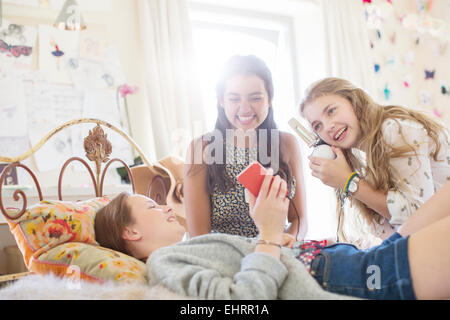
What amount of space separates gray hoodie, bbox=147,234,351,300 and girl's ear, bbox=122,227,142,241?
179 mm

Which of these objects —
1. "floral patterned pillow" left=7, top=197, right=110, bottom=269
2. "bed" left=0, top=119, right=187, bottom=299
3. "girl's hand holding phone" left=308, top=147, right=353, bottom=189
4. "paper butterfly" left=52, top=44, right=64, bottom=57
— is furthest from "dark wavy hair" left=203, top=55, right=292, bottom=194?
"paper butterfly" left=52, top=44, right=64, bottom=57

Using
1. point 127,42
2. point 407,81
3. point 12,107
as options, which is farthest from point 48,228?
point 407,81

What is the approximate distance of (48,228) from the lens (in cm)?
103

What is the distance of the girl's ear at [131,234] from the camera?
104 centimetres

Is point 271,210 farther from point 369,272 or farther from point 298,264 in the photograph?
point 369,272

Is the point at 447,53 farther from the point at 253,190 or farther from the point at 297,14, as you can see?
the point at 253,190

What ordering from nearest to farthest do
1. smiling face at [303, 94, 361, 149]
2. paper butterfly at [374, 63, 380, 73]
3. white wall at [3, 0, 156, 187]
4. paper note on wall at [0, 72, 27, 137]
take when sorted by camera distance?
smiling face at [303, 94, 361, 149] < paper note on wall at [0, 72, 27, 137] < white wall at [3, 0, 156, 187] < paper butterfly at [374, 63, 380, 73]

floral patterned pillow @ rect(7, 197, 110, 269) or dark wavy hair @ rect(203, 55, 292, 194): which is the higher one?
dark wavy hair @ rect(203, 55, 292, 194)

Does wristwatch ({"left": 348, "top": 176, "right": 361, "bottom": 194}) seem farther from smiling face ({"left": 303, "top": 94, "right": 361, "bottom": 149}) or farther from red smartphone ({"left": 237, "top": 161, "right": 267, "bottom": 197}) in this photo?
red smartphone ({"left": 237, "top": 161, "right": 267, "bottom": 197})

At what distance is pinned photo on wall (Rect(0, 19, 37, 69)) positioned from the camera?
2189mm

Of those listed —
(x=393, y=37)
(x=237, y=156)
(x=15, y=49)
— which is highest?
(x=393, y=37)

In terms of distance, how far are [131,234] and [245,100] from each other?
0.65 metres

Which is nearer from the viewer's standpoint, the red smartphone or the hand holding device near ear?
the red smartphone
